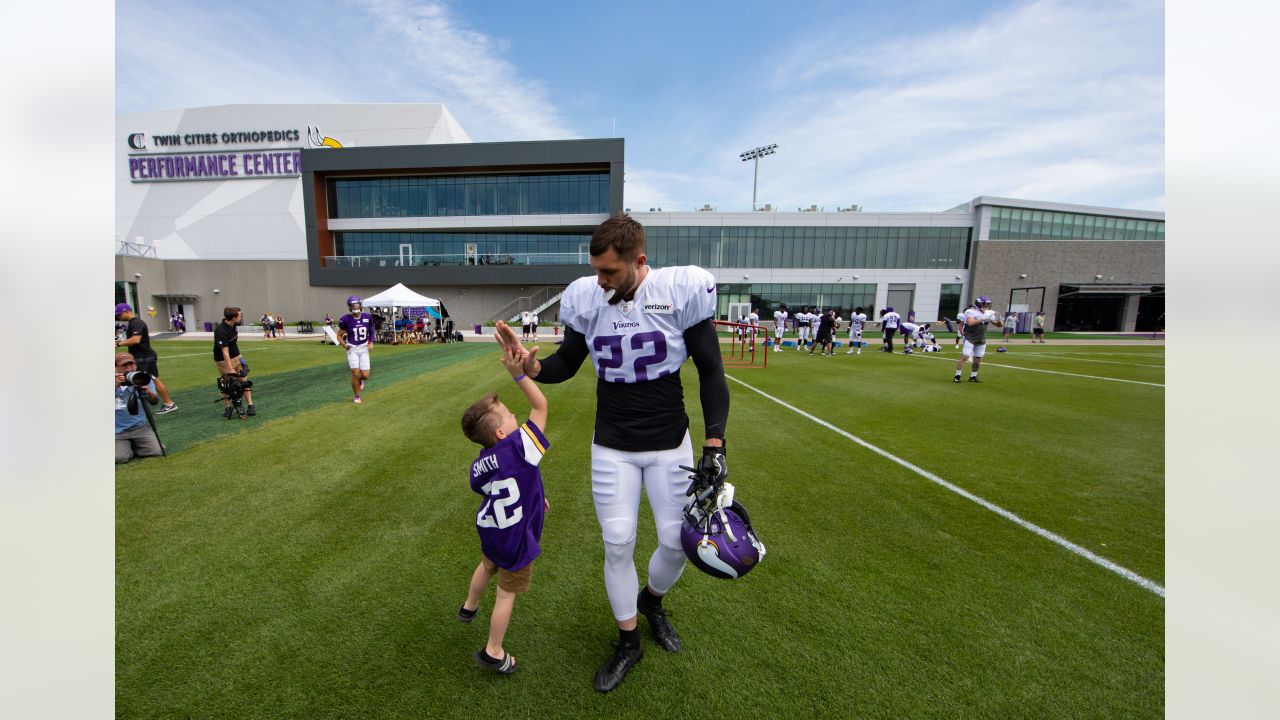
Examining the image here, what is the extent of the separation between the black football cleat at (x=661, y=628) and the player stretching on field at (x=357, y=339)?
867 cm

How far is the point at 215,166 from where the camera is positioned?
4362 centimetres

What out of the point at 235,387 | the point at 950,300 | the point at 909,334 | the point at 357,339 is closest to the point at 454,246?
the point at 357,339

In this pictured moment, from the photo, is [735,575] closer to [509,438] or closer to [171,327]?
[509,438]

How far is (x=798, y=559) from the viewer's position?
3719 millimetres

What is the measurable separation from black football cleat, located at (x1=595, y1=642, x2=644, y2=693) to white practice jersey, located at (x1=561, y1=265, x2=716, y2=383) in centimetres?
151

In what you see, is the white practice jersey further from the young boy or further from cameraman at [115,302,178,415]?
cameraman at [115,302,178,415]

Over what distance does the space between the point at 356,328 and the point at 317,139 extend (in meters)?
45.7

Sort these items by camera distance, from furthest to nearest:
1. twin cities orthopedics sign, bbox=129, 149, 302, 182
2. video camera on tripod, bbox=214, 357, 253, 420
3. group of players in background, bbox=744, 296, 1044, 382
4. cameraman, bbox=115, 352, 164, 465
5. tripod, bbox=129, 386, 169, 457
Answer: twin cities orthopedics sign, bbox=129, 149, 302, 182, group of players in background, bbox=744, 296, 1044, 382, video camera on tripod, bbox=214, 357, 253, 420, tripod, bbox=129, 386, 169, 457, cameraman, bbox=115, 352, 164, 465

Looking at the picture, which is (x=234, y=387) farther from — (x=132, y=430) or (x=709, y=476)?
(x=709, y=476)

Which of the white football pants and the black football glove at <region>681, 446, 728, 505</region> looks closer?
the black football glove at <region>681, 446, 728, 505</region>

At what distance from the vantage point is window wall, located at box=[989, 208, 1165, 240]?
140 feet

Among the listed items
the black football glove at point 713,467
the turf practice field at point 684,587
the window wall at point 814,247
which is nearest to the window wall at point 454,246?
the window wall at point 814,247

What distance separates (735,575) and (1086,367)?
1992 centimetres

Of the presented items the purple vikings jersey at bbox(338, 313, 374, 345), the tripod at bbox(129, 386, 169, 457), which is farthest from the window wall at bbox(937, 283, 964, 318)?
the tripod at bbox(129, 386, 169, 457)
